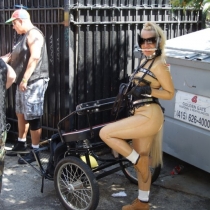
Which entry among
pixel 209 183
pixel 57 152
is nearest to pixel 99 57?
pixel 57 152

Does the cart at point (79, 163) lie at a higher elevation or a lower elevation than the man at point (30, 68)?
lower

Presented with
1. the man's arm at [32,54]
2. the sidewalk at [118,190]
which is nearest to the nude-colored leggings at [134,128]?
the sidewalk at [118,190]

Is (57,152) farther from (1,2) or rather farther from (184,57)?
(1,2)

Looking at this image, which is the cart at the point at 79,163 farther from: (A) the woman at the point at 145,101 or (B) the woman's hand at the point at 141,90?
(B) the woman's hand at the point at 141,90

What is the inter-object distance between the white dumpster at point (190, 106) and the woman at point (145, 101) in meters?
0.86

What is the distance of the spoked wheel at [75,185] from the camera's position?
13.2 ft

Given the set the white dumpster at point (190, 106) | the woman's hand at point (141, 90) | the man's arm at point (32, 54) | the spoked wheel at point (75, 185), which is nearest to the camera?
the woman's hand at point (141, 90)

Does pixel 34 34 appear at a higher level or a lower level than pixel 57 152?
higher

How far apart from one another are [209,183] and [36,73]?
8.61 feet

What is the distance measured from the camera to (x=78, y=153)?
4.28m

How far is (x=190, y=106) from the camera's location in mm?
4816

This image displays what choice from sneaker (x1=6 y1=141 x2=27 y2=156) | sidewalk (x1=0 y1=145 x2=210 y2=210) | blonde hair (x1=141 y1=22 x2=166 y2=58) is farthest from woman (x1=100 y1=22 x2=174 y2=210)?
sneaker (x1=6 y1=141 x2=27 y2=156)

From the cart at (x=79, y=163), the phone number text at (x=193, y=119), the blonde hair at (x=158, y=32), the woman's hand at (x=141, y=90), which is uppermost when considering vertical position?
the blonde hair at (x=158, y=32)

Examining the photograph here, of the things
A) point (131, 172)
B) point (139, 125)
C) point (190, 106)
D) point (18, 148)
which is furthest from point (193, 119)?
point (18, 148)
